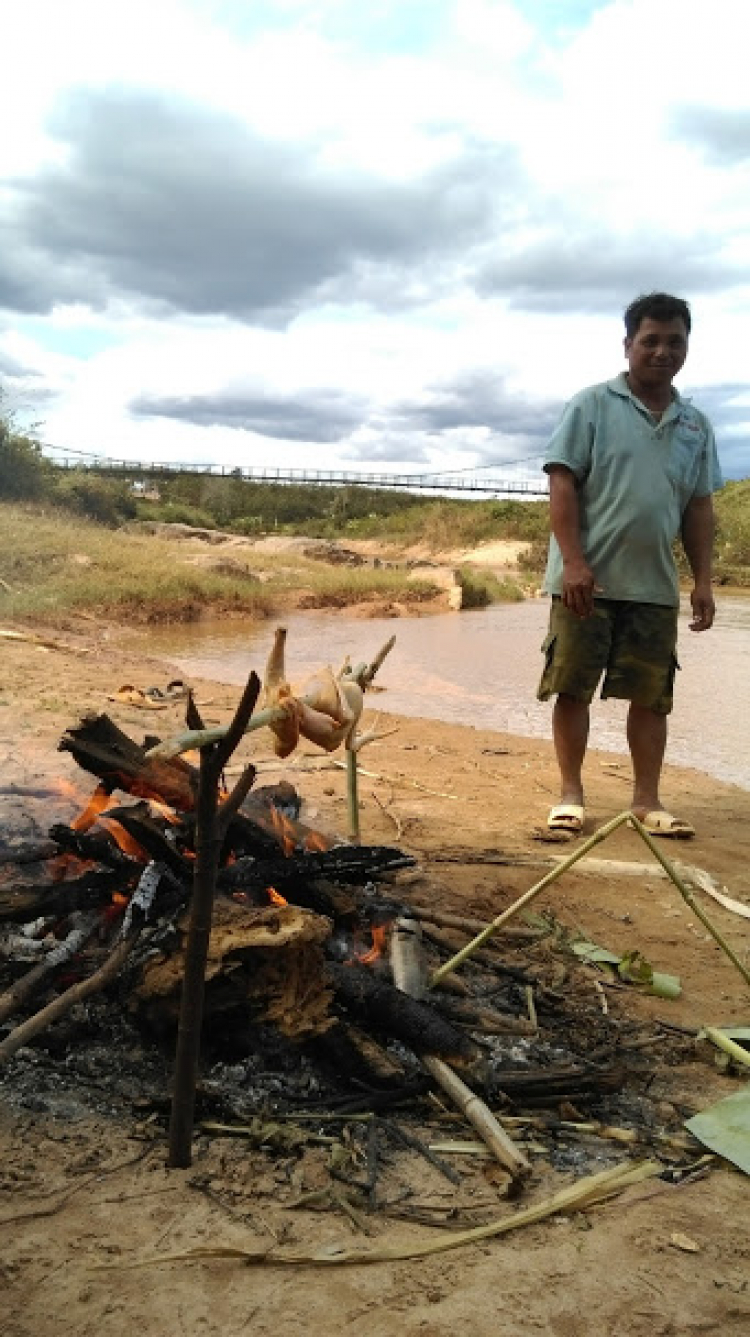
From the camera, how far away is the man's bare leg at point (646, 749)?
167 inches

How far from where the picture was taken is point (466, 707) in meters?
8.44

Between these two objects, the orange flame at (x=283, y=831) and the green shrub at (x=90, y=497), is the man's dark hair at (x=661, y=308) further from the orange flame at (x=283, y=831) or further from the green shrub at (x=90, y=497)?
the green shrub at (x=90, y=497)

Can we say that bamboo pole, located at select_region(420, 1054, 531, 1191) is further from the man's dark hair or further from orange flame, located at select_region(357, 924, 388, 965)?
the man's dark hair

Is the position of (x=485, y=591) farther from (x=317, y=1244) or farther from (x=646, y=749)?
(x=317, y=1244)

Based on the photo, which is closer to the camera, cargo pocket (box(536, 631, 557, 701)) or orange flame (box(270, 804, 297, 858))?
orange flame (box(270, 804, 297, 858))

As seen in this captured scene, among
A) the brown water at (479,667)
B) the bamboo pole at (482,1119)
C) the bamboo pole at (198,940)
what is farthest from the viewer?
the brown water at (479,667)

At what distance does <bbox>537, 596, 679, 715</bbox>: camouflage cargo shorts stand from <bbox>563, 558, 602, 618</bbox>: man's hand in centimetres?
13

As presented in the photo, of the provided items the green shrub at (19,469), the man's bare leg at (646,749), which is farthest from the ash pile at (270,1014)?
the green shrub at (19,469)

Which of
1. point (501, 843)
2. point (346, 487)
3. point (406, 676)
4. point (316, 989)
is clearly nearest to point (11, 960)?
point (316, 989)

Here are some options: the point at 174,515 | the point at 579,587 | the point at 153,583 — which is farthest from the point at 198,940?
the point at 174,515

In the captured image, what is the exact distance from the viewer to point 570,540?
13.2ft

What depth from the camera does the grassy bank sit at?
1323 centimetres

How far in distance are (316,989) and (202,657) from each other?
347 inches

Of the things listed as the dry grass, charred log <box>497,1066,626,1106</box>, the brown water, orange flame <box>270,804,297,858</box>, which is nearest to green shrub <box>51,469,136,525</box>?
the dry grass
